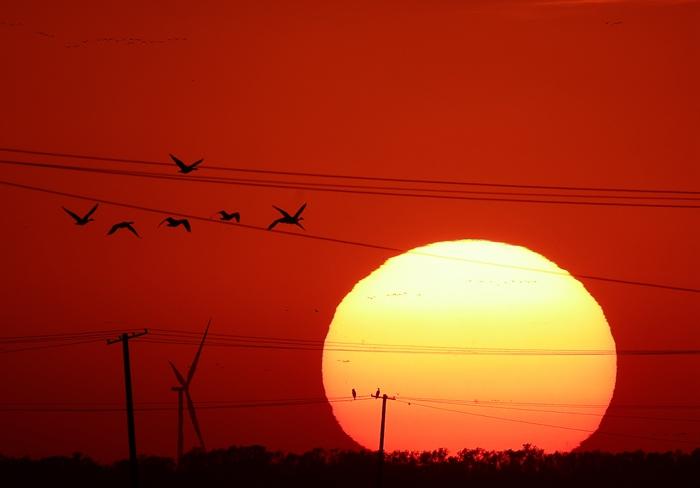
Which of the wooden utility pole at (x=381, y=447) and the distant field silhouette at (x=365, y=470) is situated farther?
the distant field silhouette at (x=365, y=470)

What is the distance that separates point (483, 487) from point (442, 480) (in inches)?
124

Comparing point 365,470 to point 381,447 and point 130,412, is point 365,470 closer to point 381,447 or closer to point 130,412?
point 381,447

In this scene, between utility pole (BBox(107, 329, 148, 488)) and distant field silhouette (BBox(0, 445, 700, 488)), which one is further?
distant field silhouette (BBox(0, 445, 700, 488))

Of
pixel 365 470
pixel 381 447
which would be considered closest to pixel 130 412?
pixel 381 447

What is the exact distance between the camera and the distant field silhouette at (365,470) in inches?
3179

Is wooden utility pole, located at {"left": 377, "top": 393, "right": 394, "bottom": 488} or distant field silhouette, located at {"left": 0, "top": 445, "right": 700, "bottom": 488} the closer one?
wooden utility pole, located at {"left": 377, "top": 393, "right": 394, "bottom": 488}

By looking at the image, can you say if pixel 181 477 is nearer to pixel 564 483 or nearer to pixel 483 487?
pixel 483 487

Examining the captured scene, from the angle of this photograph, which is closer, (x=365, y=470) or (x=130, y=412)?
(x=130, y=412)

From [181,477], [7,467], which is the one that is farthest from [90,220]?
[7,467]

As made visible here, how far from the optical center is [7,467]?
83312mm

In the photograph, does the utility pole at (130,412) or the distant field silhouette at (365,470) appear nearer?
the utility pole at (130,412)

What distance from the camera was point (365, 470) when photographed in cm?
8531

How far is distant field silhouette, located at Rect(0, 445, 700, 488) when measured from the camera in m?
80.8

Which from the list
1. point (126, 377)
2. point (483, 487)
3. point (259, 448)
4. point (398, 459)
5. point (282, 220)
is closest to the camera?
point (282, 220)
